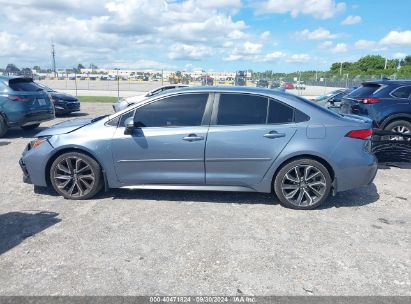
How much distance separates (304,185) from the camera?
4.50m

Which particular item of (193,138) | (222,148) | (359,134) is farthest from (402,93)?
(193,138)

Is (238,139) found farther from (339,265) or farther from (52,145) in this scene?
(52,145)

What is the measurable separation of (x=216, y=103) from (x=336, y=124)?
5.22ft

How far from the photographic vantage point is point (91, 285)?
2.89m

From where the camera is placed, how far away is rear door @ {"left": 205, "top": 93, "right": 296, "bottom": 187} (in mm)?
4441

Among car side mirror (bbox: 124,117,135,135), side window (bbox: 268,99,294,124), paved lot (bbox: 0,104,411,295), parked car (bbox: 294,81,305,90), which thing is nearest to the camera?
paved lot (bbox: 0,104,411,295)

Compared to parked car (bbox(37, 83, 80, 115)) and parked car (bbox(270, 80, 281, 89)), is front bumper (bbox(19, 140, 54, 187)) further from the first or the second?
parked car (bbox(270, 80, 281, 89))

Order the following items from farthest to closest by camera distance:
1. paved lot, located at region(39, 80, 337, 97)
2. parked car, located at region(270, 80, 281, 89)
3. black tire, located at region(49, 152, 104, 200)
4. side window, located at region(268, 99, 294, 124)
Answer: parked car, located at region(270, 80, 281, 89) → paved lot, located at region(39, 80, 337, 97) → black tire, located at region(49, 152, 104, 200) → side window, located at region(268, 99, 294, 124)

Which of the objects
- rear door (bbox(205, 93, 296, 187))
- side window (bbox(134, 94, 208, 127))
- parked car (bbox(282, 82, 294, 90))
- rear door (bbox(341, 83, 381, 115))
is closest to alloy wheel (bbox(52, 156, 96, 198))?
side window (bbox(134, 94, 208, 127))

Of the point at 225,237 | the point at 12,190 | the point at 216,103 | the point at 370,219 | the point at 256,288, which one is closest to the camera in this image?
the point at 256,288

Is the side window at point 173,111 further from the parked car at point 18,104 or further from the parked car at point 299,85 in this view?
the parked car at point 299,85

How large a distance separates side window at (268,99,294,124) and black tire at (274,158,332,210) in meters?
0.56

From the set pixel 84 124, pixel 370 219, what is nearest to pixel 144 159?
pixel 84 124

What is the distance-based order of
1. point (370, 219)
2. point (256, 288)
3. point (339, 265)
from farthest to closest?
1. point (370, 219)
2. point (339, 265)
3. point (256, 288)
